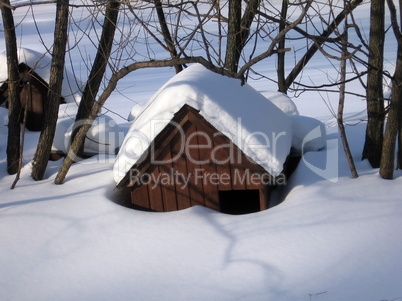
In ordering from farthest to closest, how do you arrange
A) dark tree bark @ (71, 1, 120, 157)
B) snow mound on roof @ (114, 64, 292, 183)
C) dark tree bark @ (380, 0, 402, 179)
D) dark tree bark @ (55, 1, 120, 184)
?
dark tree bark @ (71, 1, 120, 157), dark tree bark @ (55, 1, 120, 184), dark tree bark @ (380, 0, 402, 179), snow mound on roof @ (114, 64, 292, 183)

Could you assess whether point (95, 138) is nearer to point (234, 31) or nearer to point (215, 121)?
point (234, 31)

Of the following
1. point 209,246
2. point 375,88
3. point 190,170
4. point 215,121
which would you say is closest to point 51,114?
point 190,170

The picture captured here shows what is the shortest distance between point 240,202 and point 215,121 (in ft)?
5.28

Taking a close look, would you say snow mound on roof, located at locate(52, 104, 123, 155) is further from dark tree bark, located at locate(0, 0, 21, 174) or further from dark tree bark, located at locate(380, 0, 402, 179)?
dark tree bark, located at locate(380, 0, 402, 179)

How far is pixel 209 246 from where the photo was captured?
14.0ft

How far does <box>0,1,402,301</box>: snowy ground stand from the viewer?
12.5ft

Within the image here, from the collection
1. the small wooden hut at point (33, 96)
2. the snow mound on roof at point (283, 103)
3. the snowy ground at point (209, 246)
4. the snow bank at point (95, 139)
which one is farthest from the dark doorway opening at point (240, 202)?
the small wooden hut at point (33, 96)

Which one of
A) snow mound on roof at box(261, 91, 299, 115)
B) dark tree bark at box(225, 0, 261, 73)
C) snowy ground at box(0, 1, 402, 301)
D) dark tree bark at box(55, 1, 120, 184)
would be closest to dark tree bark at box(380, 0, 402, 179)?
snowy ground at box(0, 1, 402, 301)

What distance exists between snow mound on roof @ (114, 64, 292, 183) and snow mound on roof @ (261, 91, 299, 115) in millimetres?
1770

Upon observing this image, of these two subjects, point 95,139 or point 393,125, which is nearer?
point 393,125

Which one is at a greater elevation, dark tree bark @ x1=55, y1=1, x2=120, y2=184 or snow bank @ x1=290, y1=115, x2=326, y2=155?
dark tree bark @ x1=55, y1=1, x2=120, y2=184

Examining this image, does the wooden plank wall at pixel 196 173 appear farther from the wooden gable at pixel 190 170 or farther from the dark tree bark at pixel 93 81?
the dark tree bark at pixel 93 81

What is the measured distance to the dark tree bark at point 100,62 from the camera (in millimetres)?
5707

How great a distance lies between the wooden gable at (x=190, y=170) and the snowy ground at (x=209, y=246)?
0.20 m
